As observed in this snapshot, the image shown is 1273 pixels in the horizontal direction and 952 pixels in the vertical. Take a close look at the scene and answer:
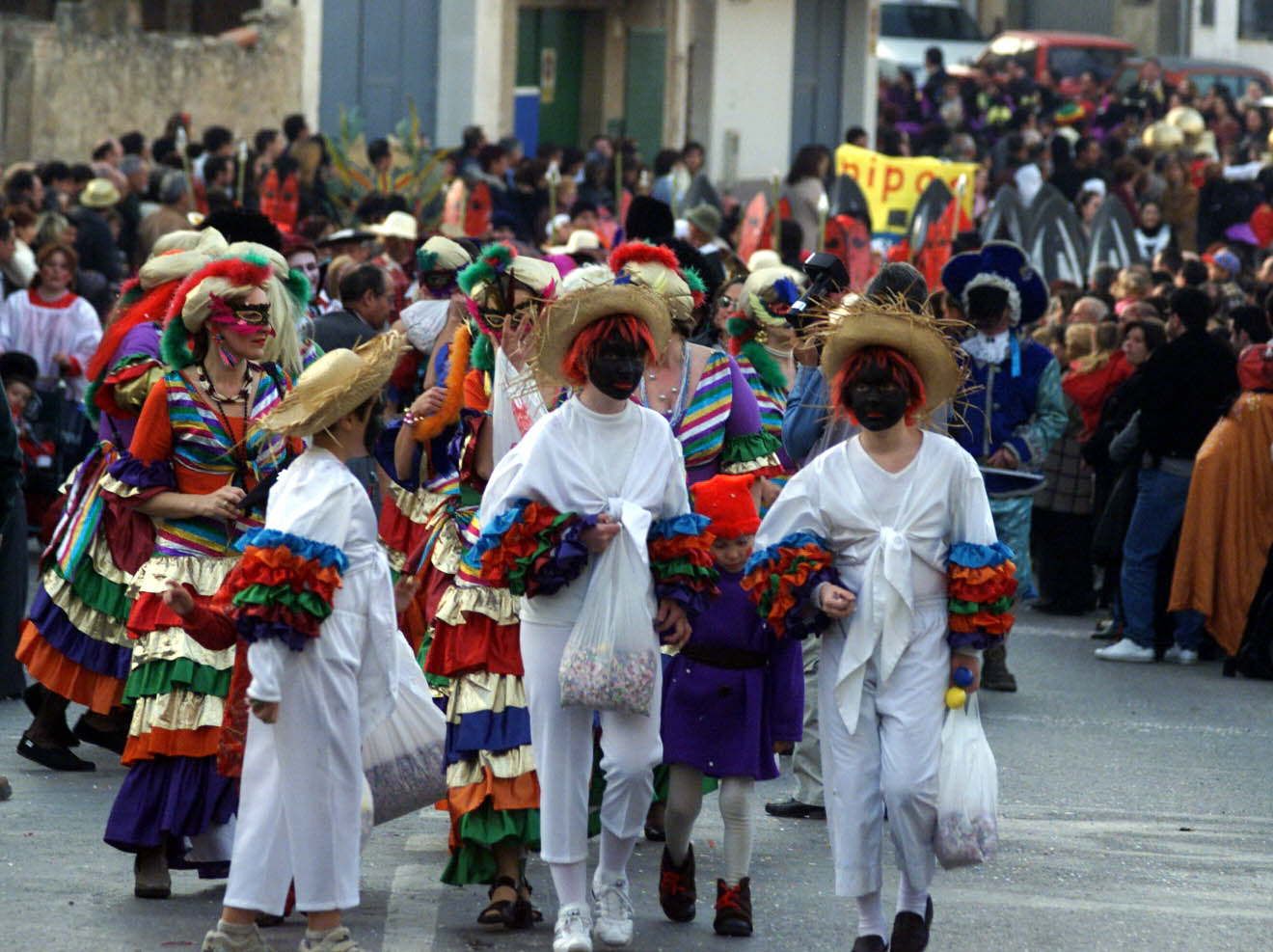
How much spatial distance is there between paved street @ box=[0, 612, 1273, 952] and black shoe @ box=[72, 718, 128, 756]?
0.11 metres

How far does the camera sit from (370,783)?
22.1 ft

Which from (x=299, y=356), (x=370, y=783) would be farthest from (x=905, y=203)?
(x=370, y=783)

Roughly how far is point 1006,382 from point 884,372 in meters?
4.91

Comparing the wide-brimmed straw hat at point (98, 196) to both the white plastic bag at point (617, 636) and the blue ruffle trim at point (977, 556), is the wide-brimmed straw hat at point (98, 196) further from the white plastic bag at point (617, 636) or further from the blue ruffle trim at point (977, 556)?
the blue ruffle trim at point (977, 556)

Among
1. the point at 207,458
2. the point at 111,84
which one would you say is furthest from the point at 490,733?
the point at 111,84

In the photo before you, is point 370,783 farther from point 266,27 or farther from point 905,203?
point 266,27

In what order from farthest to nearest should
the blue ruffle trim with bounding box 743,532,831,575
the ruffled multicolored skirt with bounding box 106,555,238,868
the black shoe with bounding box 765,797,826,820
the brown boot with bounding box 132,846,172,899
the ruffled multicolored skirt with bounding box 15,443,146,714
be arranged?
the black shoe with bounding box 765,797,826,820, the ruffled multicolored skirt with bounding box 15,443,146,714, the brown boot with bounding box 132,846,172,899, the ruffled multicolored skirt with bounding box 106,555,238,868, the blue ruffle trim with bounding box 743,532,831,575

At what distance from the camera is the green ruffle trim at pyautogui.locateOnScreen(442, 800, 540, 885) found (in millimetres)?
7156

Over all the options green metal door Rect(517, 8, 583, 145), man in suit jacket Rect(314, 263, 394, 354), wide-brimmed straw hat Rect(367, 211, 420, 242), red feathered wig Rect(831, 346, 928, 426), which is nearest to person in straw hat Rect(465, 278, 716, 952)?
red feathered wig Rect(831, 346, 928, 426)

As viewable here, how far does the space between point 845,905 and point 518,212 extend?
15402 millimetres

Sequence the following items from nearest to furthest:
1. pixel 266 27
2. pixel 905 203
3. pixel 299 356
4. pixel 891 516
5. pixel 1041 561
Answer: pixel 891 516
pixel 299 356
pixel 1041 561
pixel 905 203
pixel 266 27

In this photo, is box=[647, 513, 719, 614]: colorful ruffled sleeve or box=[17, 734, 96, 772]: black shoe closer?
box=[647, 513, 719, 614]: colorful ruffled sleeve

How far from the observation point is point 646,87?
33.6m

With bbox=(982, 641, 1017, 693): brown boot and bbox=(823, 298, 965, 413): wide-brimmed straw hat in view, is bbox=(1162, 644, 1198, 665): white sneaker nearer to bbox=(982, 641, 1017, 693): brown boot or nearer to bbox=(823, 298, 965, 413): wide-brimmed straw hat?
bbox=(982, 641, 1017, 693): brown boot
